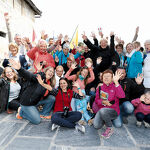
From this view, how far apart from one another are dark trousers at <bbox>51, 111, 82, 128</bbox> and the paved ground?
145 mm

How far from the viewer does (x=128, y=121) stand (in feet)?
10.8

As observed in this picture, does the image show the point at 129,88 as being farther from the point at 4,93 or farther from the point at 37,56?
the point at 4,93

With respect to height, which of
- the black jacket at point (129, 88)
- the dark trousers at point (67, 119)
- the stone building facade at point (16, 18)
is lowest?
the dark trousers at point (67, 119)

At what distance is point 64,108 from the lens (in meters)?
2.96

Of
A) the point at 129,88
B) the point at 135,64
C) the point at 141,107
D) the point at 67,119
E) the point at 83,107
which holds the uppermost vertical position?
the point at 135,64

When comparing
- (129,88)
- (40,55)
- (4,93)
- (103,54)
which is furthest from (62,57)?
(129,88)

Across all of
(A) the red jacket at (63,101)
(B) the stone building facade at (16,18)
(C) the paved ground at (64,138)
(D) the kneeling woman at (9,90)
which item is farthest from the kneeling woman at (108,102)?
(B) the stone building facade at (16,18)

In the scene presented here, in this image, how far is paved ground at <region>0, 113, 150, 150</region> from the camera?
7.28 ft

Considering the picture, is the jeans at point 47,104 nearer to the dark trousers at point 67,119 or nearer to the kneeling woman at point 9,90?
the dark trousers at point 67,119

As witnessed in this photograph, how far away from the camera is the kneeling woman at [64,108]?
9.04 ft

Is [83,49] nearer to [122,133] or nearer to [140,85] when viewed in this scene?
[140,85]

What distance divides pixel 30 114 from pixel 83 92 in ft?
5.00

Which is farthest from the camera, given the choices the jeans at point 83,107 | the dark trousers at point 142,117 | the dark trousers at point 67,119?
the jeans at point 83,107

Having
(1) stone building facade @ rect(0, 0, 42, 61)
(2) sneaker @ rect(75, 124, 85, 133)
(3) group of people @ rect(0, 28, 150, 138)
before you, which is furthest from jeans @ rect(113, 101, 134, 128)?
(1) stone building facade @ rect(0, 0, 42, 61)
